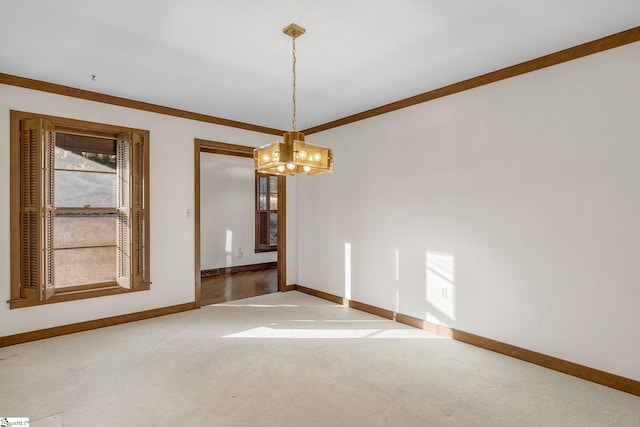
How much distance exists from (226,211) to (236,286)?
2057 millimetres

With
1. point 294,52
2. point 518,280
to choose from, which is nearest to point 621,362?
point 518,280

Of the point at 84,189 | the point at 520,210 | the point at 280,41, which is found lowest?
the point at 520,210

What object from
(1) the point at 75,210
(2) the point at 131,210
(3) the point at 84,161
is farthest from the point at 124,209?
(3) the point at 84,161

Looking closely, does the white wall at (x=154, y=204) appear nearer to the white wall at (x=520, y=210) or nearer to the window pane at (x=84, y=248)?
the window pane at (x=84, y=248)

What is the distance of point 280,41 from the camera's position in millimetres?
2670

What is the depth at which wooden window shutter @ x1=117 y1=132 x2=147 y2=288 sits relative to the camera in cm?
402

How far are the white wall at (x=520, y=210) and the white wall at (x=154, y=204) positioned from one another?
239 cm

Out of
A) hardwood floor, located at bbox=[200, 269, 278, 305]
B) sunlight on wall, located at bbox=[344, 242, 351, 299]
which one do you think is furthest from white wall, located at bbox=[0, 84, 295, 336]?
sunlight on wall, located at bbox=[344, 242, 351, 299]

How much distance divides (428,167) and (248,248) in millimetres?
5139

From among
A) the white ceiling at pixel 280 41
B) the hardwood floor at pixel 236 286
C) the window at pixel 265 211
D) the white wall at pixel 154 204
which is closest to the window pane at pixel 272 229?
the window at pixel 265 211

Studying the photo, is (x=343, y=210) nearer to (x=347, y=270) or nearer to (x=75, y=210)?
(x=347, y=270)

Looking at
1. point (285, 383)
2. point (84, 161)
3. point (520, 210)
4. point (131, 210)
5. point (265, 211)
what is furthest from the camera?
point (265, 211)

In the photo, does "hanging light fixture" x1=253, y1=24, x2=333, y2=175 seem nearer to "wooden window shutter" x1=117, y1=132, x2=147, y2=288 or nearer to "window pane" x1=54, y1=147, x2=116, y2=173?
"wooden window shutter" x1=117, y1=132, x2=147, y2=288

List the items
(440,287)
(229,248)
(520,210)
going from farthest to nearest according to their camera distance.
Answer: (229,248) < (440,287) < (520,210)
